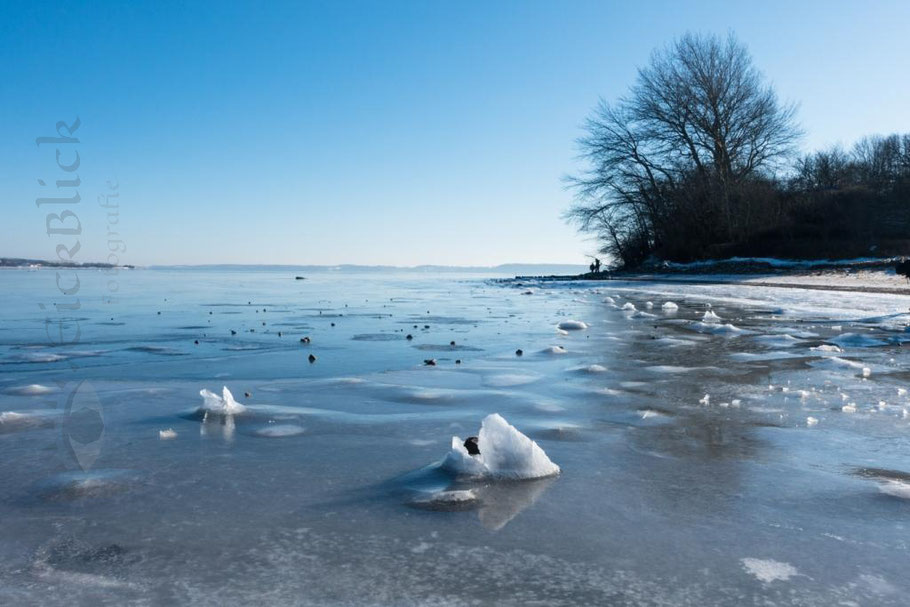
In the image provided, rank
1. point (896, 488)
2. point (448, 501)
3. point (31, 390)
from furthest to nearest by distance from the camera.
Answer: point (31, 390), point (896, 488), point (448, 501)

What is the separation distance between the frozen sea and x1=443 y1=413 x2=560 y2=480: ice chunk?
2.5 inches

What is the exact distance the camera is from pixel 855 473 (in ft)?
8.54

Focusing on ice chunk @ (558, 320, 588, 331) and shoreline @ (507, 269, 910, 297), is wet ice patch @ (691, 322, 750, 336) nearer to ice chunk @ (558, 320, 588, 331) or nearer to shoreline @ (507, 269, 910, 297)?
ice chunk @ (558, 320, 588, 331)

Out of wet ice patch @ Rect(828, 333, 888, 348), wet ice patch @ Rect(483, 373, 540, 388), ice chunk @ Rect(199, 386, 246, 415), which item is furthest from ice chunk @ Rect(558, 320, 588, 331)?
ice chunk @ Rect(199, 386, 246, 415)

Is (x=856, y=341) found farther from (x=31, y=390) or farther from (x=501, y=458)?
(x=31, y=390)

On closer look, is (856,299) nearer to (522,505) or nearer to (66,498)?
(522,505)

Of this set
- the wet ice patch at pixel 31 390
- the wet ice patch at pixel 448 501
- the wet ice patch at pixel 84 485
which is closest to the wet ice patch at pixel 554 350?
the wet ice patch at pixel 448 501

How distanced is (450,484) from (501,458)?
0.86 ft

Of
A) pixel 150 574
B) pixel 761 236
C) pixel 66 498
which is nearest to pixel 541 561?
pixel 150 574

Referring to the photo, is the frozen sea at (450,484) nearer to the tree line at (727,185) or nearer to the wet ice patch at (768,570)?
the wet ice patch at (768,570)

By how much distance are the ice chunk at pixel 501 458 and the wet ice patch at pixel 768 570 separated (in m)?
0.91

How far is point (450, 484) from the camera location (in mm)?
2500

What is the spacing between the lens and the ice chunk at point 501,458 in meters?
2.59

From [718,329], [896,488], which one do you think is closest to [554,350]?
[718,329]
